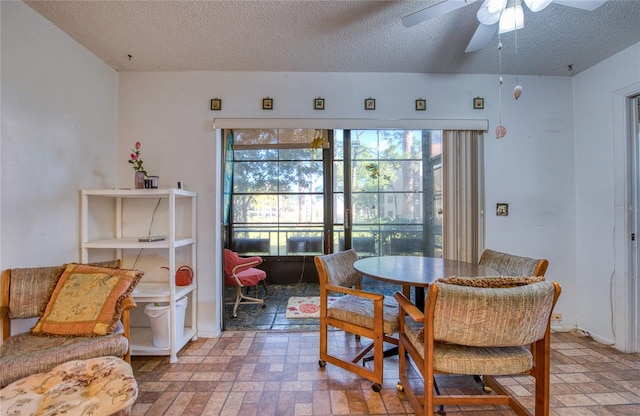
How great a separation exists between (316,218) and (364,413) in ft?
9.14

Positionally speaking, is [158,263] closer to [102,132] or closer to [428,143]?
[102,132]

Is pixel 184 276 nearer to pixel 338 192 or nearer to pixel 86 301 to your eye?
pixel 86 301

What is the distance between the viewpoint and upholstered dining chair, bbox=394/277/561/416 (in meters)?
1.23

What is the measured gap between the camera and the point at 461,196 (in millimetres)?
2650

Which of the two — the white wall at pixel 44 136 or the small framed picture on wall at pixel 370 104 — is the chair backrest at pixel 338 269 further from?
the white wall at pixel 44 136

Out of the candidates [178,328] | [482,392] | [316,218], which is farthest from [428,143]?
[178,328]

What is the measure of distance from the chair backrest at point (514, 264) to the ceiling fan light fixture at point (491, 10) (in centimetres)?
144

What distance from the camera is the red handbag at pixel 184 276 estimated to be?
2.44 metres

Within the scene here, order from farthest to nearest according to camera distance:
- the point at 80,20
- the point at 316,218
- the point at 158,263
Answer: the point at 316,218
the point at 158,263
the point at 80,20

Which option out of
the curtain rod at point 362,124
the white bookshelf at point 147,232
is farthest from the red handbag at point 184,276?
the curtain rod at point 362,124

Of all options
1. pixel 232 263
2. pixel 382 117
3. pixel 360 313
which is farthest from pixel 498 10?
pixel 232 263

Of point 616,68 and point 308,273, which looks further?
point 308,273

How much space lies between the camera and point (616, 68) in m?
2.39

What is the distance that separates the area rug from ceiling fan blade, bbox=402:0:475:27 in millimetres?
2461
